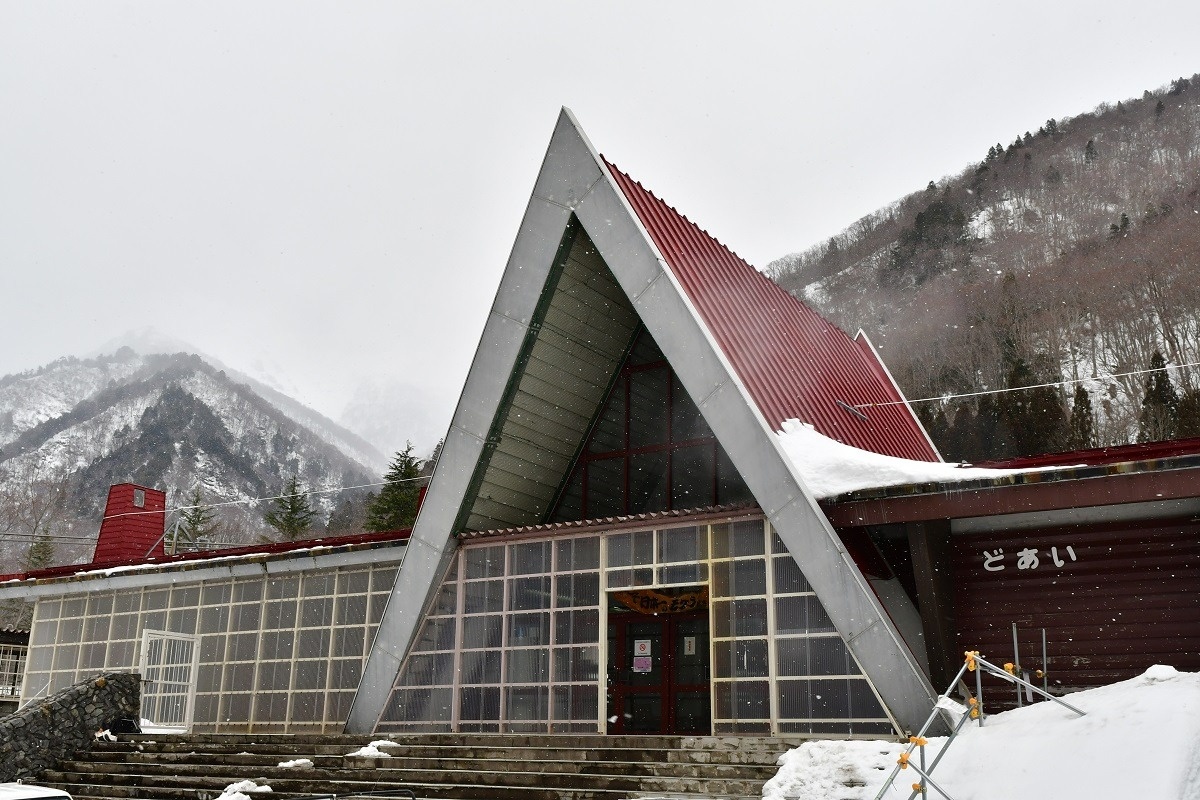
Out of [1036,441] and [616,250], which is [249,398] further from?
[616,250]

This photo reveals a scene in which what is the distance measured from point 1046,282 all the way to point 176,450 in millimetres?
92794

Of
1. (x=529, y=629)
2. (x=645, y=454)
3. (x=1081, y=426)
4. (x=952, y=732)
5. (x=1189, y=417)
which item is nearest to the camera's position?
(x=952, y=732)

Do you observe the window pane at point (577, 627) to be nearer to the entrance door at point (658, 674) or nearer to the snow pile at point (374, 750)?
the entrance door at point (658, 674)

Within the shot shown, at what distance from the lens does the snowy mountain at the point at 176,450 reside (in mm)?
105500

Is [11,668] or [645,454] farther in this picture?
[11,668]

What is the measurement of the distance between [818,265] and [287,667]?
75.9 meters

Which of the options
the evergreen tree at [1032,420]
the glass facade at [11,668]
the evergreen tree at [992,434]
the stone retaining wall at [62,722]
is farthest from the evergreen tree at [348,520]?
the stone retaining wall at [62,722]

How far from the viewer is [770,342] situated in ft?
50.1

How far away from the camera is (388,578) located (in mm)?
16438

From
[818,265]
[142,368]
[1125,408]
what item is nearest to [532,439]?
[1125,408]

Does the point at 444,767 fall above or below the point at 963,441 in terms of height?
below

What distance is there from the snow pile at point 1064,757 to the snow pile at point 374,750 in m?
5.42

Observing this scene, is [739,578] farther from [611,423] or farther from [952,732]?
[611,423]

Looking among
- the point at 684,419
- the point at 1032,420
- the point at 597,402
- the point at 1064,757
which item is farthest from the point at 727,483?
the point at 1032,420
